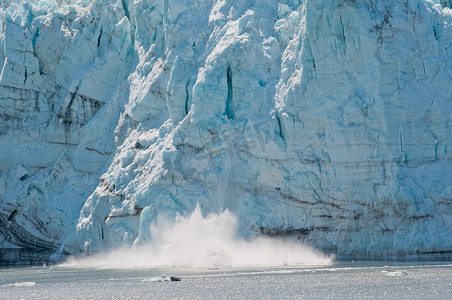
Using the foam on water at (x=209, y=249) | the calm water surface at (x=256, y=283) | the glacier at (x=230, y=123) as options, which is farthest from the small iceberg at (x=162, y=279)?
the glacier at (x=230, y=123)

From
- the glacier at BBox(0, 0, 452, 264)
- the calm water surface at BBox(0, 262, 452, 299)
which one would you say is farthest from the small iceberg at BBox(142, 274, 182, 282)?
the glacier at BBox(0, 0, 452, 264)

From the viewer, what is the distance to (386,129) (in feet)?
96.7

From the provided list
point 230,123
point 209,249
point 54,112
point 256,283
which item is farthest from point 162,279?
point 54,112

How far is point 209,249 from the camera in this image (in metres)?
30.9

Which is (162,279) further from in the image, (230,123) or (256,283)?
(230,123)

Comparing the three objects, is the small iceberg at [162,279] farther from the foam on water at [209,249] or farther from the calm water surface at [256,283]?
the foam on water at [209,249]

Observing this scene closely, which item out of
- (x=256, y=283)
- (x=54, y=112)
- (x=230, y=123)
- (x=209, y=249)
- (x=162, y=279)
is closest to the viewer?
(x=256, y=283)

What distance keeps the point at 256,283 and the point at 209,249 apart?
6731mm

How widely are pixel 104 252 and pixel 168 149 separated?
4.76 metres

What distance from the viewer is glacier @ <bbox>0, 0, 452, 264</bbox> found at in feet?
96.4

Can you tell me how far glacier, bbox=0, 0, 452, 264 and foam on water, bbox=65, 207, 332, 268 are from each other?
37 centimetres

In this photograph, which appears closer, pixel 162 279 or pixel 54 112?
pixel 162 279

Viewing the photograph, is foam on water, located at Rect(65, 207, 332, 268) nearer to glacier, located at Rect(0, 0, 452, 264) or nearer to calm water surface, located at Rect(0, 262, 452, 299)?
glacier, located at Rect(0, 0, 452, 264)

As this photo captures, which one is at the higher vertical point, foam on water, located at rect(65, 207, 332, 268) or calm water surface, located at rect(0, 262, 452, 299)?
foam on water, located at rect(65, 207, 332, 268)
